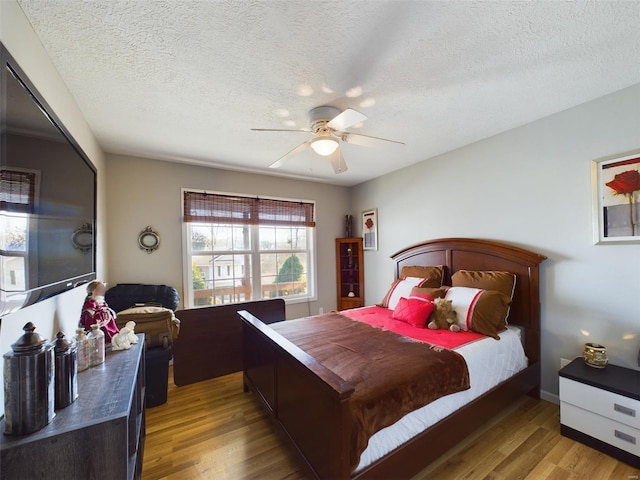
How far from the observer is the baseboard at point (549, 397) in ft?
7.82

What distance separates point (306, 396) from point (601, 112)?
3108 mm

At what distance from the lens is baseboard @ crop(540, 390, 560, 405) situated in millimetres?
2383

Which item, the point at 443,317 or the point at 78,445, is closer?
the point at 78,445

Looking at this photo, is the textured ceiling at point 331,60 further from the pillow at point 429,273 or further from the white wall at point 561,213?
the pillow at point 429,273

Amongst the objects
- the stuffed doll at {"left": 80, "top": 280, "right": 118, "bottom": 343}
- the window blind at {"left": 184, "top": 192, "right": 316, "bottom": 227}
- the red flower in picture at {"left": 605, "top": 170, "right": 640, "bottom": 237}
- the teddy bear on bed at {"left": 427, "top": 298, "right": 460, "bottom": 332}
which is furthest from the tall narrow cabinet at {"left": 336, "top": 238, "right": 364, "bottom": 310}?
the stuffed doll at {"left": 80, "top": 280, "right": 118, "bottom": 343}

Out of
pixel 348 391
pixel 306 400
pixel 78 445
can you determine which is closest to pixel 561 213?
pixel 348 391

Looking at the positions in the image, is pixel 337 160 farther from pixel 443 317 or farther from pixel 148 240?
pixel 148 240

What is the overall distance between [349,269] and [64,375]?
400 cm

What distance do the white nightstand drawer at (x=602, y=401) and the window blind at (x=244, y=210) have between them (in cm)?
345

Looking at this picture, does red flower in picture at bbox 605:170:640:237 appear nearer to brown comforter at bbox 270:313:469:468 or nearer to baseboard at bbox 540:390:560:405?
baseboard at bbox 540:390:560:405

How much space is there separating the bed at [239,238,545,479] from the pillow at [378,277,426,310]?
0.38 m

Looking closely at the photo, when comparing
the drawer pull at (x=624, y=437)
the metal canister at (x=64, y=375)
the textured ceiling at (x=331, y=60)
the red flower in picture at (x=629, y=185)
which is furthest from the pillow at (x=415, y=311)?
the metal canister at (x=64, y=375)

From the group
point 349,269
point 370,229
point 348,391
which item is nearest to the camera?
point 348,391

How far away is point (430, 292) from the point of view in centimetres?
279
